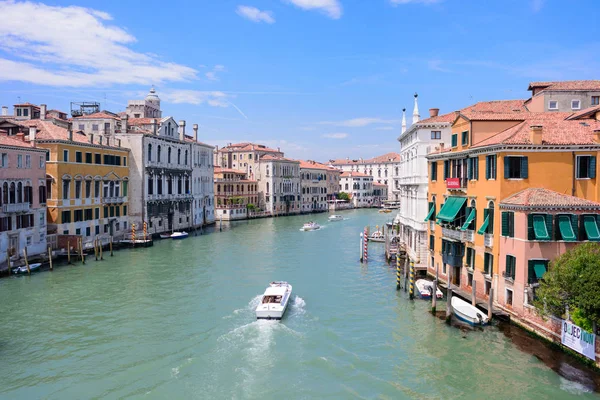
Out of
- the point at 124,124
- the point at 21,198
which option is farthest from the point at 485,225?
the point at 124,124

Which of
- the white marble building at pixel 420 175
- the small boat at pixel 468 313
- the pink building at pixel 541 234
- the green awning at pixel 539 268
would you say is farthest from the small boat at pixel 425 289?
the green awning at pixel 539 268

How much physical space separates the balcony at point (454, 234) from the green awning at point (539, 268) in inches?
138

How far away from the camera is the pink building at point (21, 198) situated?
22984 mm

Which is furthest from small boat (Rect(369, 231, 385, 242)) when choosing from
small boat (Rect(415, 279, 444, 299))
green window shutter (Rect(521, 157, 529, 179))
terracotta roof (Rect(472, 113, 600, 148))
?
green window shutter (Rect(521, 157, 529, 179))

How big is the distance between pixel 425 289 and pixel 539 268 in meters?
5.53

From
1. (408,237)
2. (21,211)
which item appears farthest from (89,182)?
(408,237)

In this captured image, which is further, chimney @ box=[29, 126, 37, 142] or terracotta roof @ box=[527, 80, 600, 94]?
chimney @ box=[29, 126, 37, 142]

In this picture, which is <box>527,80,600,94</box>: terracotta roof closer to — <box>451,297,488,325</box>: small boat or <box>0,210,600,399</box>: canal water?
<box>0,210,600,399</box>: canal water

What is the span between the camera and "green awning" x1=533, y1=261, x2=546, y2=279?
534 inches

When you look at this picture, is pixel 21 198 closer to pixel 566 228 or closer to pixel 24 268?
pixel 24 268

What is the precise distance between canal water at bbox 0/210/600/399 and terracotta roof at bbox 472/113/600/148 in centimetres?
543

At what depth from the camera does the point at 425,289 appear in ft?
61.3

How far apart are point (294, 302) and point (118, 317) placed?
586 centimetres

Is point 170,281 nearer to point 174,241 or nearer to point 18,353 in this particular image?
point 18,353
